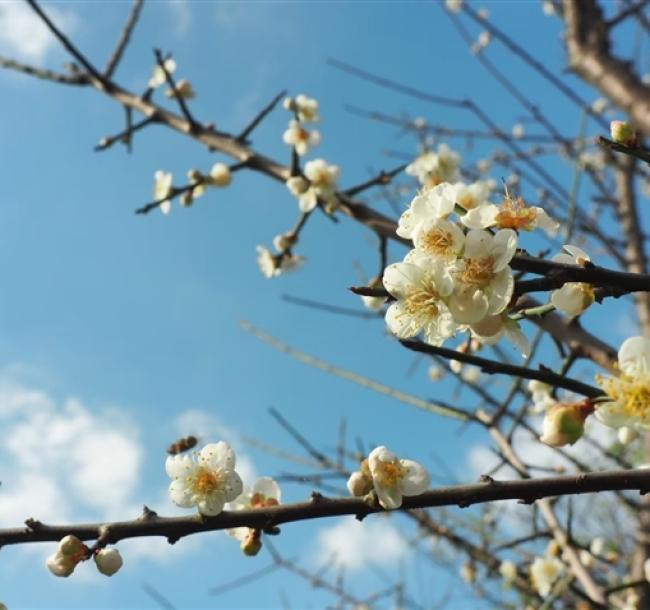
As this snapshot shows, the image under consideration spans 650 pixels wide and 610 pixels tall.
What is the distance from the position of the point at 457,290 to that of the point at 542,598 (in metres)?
2.65

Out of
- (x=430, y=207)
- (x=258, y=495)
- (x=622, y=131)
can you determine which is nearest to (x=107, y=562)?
(x=258, y=495)

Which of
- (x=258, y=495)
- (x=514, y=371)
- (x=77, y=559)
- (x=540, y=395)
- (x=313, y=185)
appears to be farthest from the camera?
(x=313, y=185)

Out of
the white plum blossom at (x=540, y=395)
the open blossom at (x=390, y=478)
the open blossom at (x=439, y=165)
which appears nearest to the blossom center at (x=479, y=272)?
the open blossom at (x=390, y=478)

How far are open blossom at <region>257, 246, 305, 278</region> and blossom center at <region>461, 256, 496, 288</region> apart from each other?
2.04 metres

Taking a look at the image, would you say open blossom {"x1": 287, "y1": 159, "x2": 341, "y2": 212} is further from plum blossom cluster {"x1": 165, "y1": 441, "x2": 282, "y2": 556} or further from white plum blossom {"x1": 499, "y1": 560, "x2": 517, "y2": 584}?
white plum blossom {"x1": 499, "y1": 560, "x2": 517, "y2": 584}

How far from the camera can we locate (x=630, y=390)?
1049 mm

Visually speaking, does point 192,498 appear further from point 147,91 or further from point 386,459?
point 147,91

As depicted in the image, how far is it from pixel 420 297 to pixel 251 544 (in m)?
0.57

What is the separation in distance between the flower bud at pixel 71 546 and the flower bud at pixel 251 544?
12.3 inches

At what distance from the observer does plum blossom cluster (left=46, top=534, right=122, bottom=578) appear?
109 centimetres

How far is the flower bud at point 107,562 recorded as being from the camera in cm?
110

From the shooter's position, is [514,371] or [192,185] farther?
[192,185]

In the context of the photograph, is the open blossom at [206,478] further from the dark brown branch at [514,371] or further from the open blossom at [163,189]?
the open blossom at [163,189]

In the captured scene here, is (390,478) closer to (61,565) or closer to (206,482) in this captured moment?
(206,482)
